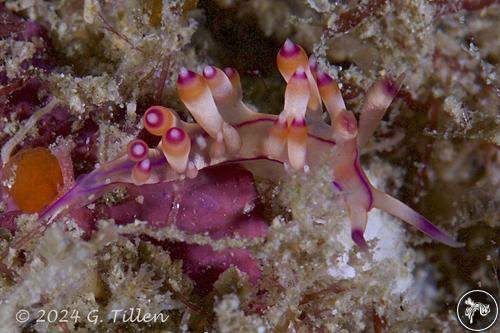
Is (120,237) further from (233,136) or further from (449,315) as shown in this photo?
(449,315)

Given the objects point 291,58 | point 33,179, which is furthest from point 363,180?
point 33,179

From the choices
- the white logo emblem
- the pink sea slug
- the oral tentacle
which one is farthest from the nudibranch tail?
the white logo emblem

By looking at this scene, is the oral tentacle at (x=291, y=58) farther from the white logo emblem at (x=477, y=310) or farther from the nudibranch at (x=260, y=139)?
the white logo emblem at (x=477, y=310)

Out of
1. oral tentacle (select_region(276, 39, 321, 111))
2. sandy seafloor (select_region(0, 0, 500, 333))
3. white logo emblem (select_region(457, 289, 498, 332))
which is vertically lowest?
white logo emblem (select_region(457, 289, 498, 332))

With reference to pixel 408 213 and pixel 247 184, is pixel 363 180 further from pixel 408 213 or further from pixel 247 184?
pixel 247 184

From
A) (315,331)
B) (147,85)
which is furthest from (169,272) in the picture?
(147,85)

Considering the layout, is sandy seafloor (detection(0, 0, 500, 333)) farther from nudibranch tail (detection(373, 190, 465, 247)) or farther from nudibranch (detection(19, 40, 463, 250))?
nudibranch tail (detection(373, 190, 465, 247))

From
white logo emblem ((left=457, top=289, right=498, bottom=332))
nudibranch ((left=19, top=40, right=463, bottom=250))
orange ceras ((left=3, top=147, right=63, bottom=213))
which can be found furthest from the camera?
white logo emblem ((left=457, top=289, right=498, bottom=332))
